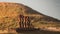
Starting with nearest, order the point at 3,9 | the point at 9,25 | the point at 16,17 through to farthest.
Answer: the point at 9,25 → the point at 16,17 → the point at 3,9

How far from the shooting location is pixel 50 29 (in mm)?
9477

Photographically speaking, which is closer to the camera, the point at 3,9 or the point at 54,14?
the point at 54,14

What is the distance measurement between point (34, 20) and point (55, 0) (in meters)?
1.46

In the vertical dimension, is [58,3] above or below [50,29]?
above

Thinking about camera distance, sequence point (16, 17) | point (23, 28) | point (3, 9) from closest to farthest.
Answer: point (23, 28)
point (16, 17)
point (3, 9)

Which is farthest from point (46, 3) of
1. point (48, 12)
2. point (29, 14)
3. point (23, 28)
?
point (23, 28)

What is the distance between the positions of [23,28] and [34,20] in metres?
1.64

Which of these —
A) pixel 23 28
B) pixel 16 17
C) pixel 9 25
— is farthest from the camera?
pixel 16 17

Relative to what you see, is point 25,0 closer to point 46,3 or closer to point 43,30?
point 46,3

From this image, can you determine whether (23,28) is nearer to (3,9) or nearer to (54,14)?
(54,14)

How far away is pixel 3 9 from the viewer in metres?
11.7

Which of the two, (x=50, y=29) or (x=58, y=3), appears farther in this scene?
(x=58, y=3)

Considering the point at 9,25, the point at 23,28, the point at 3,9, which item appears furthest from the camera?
the point at 3,9

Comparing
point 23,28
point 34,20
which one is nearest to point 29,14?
point 34,20
